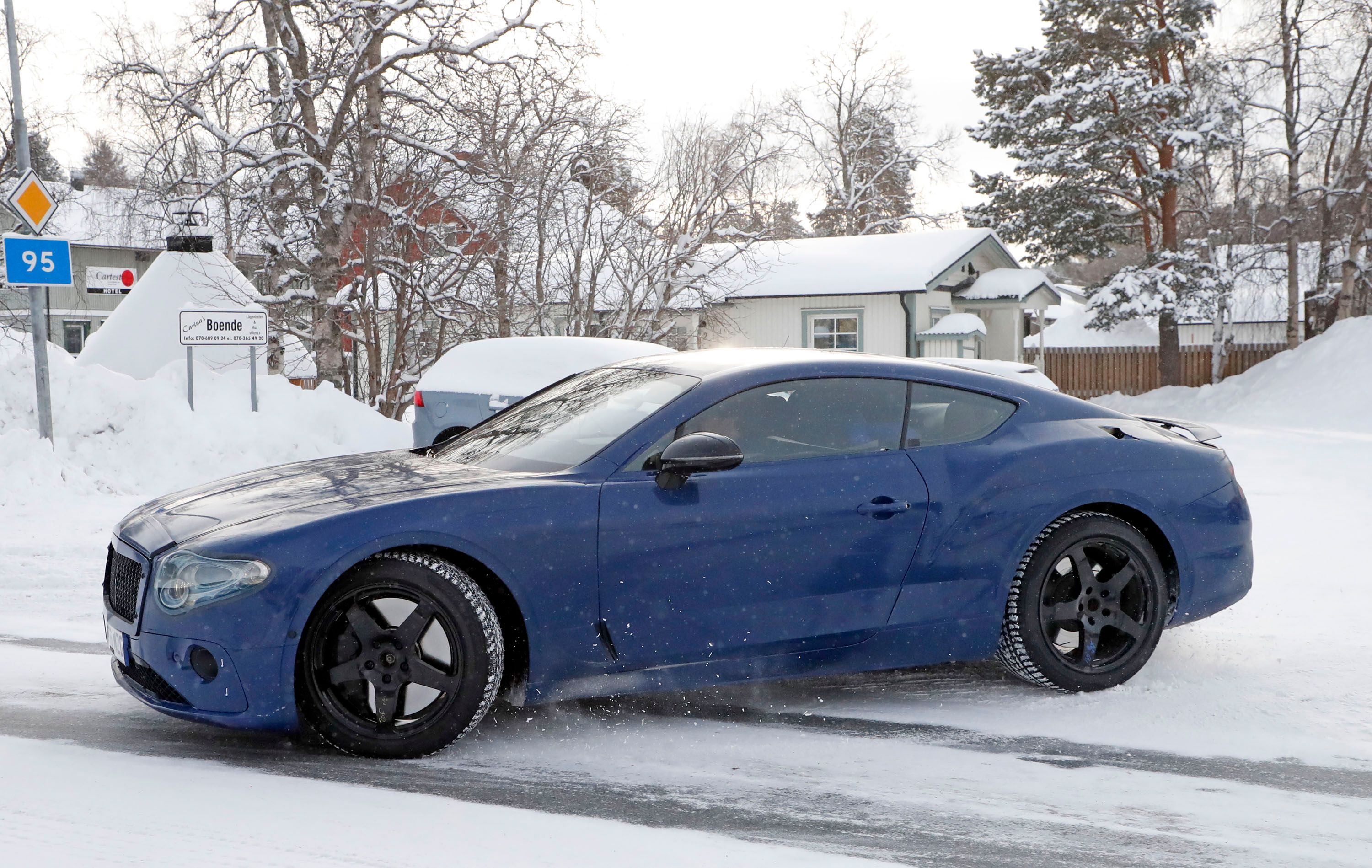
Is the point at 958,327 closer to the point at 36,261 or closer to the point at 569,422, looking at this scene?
the point at 36,261

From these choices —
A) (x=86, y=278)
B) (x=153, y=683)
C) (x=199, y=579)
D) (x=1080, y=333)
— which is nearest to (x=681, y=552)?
(x=199, y=579)

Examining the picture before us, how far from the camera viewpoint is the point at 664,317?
24.2 m

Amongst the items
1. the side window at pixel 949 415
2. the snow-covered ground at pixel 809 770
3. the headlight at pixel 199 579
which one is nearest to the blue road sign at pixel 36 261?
the snow-covered ground at pixel 809 770

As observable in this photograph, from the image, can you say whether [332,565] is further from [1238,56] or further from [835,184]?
[835,184]

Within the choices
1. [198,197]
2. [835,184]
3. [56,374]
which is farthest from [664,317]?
[835,184]

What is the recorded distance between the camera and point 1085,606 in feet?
15.9

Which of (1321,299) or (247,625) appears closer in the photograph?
(247,625)

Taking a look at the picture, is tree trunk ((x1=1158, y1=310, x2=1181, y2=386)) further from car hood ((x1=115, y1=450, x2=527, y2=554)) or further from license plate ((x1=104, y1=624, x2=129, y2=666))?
license plate ((x1=104, y1=624, x2=129, y2=666))

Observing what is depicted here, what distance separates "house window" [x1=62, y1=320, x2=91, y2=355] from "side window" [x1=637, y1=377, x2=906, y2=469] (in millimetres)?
52853

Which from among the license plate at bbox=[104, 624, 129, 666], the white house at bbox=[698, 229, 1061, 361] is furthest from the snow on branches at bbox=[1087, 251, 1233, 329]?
the license plate at bbox=[104, 624, 129, 666]

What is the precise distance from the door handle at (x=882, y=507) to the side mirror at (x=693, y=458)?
0.54m

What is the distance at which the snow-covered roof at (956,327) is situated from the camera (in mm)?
31672

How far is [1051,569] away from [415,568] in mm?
2509

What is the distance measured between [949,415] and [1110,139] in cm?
3039
